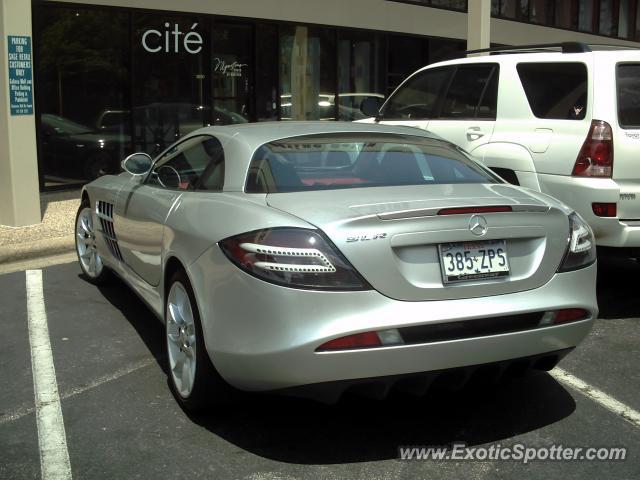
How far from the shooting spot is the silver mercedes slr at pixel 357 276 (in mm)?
3156

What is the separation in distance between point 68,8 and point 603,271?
8.13 m

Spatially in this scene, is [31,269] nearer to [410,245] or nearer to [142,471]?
[142,471]

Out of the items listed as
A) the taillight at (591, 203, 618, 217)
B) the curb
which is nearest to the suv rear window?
the taillight at (591, 203, 618, 217)

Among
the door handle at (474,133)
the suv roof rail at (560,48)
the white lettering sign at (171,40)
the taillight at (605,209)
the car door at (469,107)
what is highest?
the white lettering sign at (171,40)

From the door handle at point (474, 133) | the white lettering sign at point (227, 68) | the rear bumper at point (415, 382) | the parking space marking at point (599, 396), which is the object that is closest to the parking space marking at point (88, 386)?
the rear bumper at point (415, 382)

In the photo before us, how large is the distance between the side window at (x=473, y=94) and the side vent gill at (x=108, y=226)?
3.22 metres

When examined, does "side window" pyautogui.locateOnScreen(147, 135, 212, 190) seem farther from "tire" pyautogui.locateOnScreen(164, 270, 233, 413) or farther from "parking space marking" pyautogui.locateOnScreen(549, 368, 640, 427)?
"parking space marking" pyautogui.locateOnScreen(549, 368, 640, 427)

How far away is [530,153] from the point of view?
19.5 ft

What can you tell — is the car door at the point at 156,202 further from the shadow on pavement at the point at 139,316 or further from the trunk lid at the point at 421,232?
the trunk lid at the point at 421,232

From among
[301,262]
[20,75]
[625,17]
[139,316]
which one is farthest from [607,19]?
[301,262]

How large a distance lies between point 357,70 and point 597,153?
11.1 m

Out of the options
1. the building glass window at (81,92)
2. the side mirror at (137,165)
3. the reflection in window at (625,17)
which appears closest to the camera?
the side mirror at (137,165)

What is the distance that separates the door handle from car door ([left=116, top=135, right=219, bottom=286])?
271 cm

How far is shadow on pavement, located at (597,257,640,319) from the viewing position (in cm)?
580
